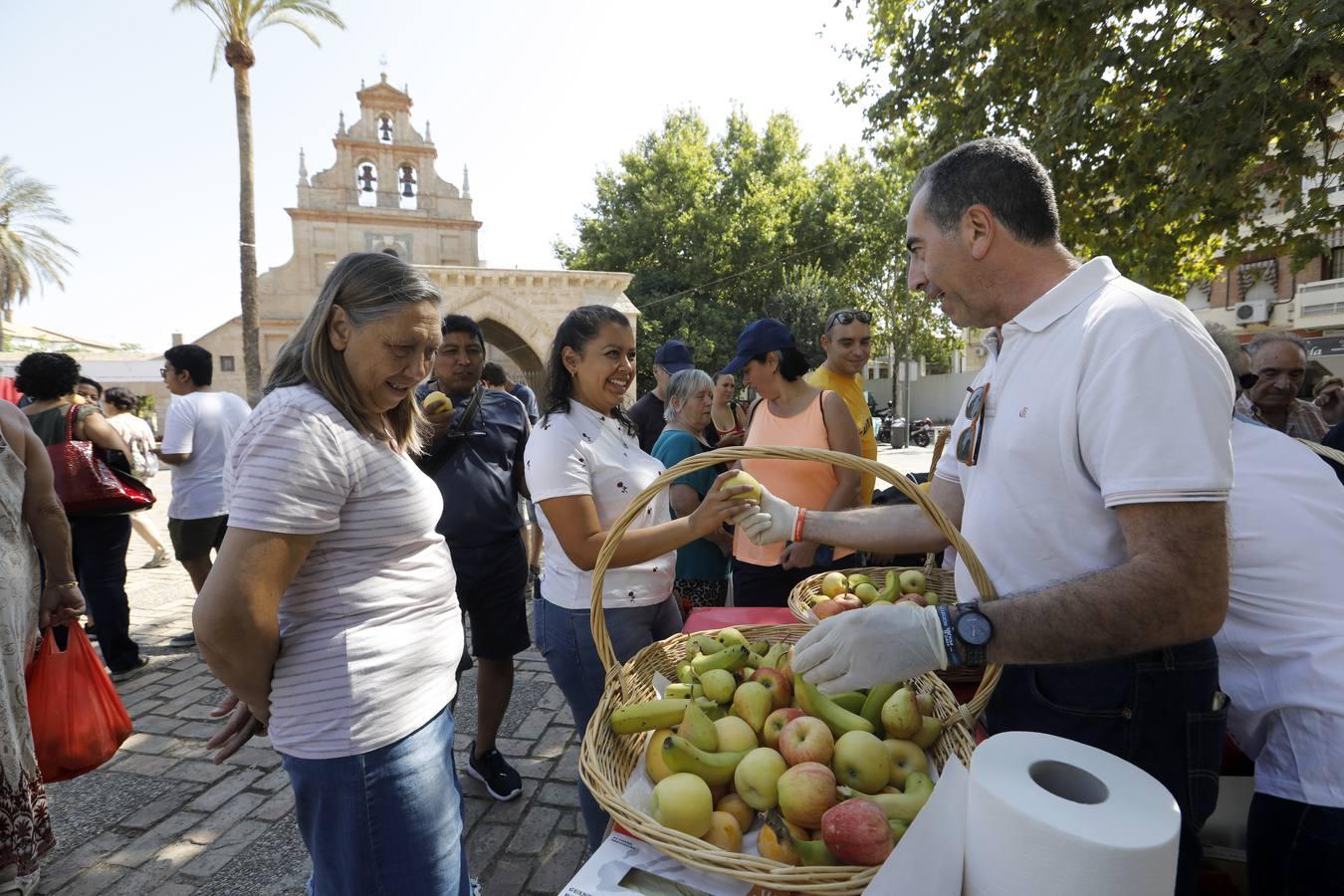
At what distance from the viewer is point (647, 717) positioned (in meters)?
1.39

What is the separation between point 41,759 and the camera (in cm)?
258

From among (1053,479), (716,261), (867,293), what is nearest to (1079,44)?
(1053,479)

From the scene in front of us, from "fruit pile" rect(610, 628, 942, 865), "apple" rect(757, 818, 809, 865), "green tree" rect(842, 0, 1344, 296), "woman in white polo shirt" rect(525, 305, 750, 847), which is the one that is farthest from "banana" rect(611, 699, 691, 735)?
"green tree" rect(842, 0, 1344, 296)

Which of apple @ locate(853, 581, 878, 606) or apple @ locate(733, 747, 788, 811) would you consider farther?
apple @ locate(853, 581, 878, 606)

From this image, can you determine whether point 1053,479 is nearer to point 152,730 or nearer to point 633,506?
point 633,506

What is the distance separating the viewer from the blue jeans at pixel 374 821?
1.47m

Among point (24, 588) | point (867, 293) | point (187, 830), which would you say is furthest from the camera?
point (867, 293)

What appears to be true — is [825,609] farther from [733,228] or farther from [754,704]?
[733,228]

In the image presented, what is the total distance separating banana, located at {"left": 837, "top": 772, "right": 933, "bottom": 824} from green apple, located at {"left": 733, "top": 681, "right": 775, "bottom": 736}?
0.90ft

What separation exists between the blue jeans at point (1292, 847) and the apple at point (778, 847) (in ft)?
3.85

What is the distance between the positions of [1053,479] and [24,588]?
139 inches

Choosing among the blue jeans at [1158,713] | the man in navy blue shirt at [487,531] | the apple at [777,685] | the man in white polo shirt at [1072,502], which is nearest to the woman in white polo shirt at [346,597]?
the apple at [777,685]

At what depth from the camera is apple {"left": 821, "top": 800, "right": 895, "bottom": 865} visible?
3.35 feet

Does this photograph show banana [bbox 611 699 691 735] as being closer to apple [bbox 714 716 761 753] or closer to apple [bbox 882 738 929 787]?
apple [bbox 714 716 761 753]
